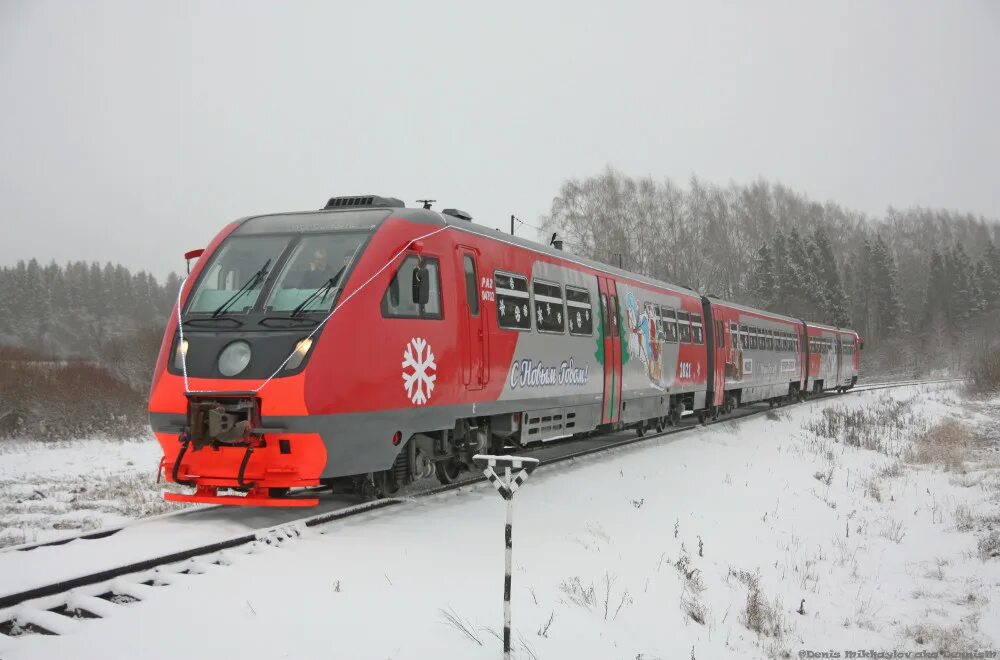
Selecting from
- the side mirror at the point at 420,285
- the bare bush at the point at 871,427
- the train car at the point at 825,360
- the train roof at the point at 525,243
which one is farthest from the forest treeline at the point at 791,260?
the side mirror at the point at 420,285

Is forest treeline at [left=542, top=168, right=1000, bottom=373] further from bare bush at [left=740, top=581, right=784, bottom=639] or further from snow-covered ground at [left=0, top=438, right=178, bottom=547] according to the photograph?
bare bush at [left=740, top=581, right=784, bottom=639]

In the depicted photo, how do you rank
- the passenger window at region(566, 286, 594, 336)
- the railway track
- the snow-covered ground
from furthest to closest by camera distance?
the passenger window at region(566, 286, 594, 336) < the snow-covered ground < the railway track

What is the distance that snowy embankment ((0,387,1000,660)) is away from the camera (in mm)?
4824

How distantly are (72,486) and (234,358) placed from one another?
521cm

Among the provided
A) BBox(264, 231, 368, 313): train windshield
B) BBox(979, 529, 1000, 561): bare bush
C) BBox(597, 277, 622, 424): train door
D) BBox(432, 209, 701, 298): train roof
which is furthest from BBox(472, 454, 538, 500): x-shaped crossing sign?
BBox(597, 277, 622, 424): train door

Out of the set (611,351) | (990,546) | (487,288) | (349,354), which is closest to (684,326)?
(611,351)

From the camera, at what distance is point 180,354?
760cm

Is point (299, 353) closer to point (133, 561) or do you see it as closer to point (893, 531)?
point (133, 561)

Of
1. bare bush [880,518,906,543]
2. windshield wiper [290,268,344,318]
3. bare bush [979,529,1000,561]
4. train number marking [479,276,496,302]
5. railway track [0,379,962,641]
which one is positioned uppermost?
train number marking [479,276,496,302]

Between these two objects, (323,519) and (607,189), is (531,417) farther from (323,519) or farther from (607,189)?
(607,189)

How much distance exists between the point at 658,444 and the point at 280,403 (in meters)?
10.5

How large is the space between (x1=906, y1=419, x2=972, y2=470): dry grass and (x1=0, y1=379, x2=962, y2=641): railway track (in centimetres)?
1078

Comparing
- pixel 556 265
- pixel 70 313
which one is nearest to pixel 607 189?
pixel 556 265

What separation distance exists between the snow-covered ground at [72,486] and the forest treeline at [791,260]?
2761 centimetres
